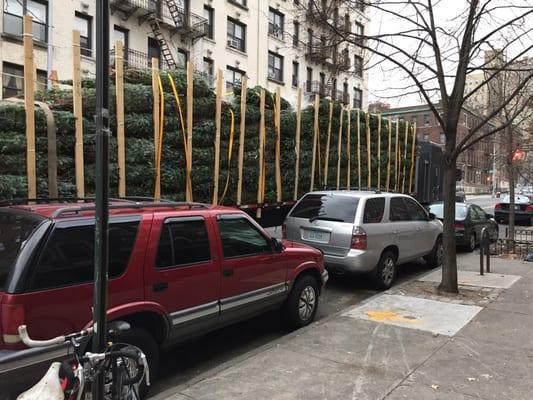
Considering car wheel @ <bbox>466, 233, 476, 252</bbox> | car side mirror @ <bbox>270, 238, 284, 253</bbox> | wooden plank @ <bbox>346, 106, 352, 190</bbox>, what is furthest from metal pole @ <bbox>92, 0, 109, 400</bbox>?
car wheel @ <bbox>466, 233, 476, 252</bbox>

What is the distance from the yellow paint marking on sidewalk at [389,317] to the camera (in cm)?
626

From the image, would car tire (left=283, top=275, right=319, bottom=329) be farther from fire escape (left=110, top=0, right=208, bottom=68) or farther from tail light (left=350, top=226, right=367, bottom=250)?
Answer: fire escape (left=110, top=0, right=208, bottom=68)

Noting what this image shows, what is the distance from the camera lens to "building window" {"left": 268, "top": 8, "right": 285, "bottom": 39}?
31.2m

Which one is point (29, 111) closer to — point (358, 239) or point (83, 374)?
point (83, 374)

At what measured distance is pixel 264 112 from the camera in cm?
897

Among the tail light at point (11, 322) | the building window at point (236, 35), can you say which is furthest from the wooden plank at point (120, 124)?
the building window at point (236, 35)

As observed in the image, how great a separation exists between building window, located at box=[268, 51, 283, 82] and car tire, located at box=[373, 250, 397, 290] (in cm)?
2464

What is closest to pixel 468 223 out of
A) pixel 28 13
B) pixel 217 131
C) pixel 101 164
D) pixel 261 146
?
pixel 261 146

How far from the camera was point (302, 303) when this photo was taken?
6176 millimetres

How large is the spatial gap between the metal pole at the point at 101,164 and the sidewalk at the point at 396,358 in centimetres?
183

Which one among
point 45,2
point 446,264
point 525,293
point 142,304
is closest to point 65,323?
point 142,304

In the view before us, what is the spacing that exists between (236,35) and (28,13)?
13273mm

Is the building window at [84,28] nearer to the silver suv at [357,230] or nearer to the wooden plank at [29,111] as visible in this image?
the silver suv at [357,230]

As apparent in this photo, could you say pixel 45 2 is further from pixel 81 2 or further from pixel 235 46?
pixel 235 46
